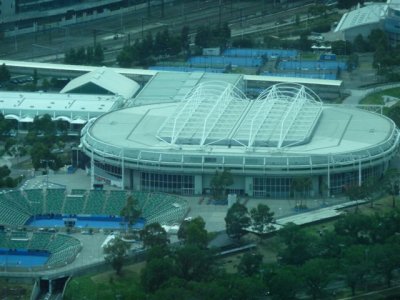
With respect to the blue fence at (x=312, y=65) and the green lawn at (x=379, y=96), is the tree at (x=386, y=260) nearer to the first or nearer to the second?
the green lawn at (x=379, y=96)

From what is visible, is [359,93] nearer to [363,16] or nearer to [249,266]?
[363,16]

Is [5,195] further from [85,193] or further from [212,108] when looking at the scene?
[212,108]

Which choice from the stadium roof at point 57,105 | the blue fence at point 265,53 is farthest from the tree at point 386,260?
the blue fence at point 265,53

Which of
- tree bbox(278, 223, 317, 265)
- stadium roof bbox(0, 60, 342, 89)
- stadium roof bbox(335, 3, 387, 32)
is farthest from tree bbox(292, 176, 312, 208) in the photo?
stadium roof bbox(335, 3, 387, 32)

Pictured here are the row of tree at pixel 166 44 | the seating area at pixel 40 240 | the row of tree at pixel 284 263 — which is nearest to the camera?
the row of tree at pixel 284 263

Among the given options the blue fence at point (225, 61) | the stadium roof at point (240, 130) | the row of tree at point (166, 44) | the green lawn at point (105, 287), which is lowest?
the green lawn at point (105, 287)

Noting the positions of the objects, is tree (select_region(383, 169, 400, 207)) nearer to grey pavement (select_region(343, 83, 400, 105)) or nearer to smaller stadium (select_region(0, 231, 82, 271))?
smaller stadium (select_region(0, 231, 82, 271))
